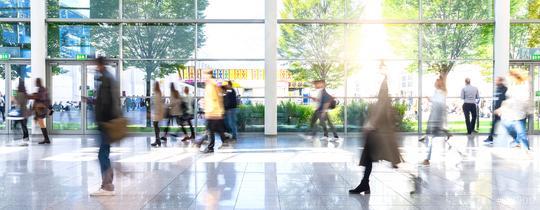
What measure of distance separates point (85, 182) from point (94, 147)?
612cm

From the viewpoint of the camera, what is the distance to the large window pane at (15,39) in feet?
62.2

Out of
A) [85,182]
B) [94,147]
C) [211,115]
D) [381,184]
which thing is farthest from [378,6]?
[85,182]

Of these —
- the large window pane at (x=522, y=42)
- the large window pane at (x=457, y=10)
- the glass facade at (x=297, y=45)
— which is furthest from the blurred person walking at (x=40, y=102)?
the large window pane at (x=522, y=42)

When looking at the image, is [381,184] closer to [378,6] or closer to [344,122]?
[344,122]

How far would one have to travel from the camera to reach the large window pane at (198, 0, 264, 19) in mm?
18734

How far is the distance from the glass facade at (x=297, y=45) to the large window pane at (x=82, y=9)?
0.11ft

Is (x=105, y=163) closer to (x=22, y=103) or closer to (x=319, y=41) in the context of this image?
(x=22, y=103)

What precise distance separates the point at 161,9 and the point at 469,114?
11058 mm

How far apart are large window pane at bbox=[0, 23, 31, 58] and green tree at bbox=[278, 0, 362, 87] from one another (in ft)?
29.7

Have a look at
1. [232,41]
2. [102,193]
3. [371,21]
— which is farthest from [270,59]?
[102,193]

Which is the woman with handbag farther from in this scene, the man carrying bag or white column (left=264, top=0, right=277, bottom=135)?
the man carrying bag

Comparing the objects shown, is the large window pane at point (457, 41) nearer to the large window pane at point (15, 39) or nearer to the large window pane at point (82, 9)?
the large window pane at point (82, 9)

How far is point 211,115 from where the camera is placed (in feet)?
38.9

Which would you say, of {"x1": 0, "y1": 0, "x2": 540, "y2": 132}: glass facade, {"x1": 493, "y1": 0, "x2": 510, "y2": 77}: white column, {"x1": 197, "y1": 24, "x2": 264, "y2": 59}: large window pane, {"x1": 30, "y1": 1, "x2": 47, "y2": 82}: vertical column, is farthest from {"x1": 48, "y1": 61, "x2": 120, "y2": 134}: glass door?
{"x1": 493, "y1": 0, "x2": 510, "y2": 77}: white column
